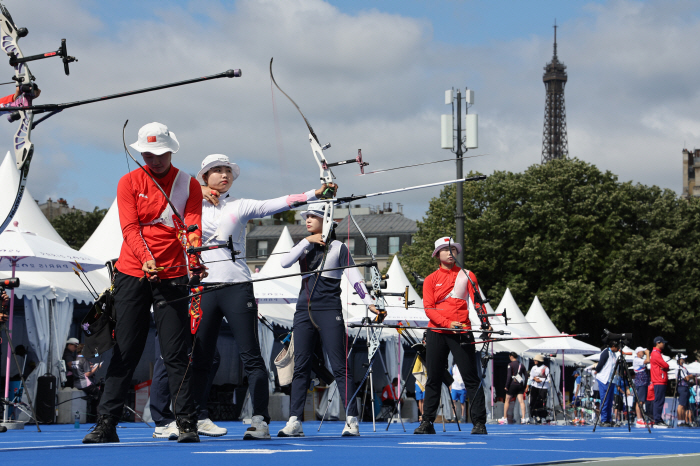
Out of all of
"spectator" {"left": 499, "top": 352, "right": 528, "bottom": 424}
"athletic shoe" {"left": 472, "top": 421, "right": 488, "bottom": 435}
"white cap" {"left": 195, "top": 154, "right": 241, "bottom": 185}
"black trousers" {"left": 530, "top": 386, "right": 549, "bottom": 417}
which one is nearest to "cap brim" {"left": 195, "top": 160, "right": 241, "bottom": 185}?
"white cap" {"left": 195, "top": 154, "right": 241, "bottom": 185}

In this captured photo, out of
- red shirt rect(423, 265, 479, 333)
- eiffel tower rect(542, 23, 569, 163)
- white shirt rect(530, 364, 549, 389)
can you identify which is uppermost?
eiffel tower rect(542, 23, 569, 163)

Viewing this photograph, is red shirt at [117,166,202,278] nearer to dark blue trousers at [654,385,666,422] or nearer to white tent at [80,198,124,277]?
white tent at [80,198,124,277]

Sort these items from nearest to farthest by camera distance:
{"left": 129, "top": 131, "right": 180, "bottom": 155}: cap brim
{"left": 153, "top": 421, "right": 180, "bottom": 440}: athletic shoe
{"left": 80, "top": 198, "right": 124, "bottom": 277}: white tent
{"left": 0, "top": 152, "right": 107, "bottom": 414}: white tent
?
{"left": 129, "top": 131, "right": 180, "bottom": 155}: cap brim < {"left": 153, "top": 421, "right": 180, "bottom": 440}: athletic shoe < {"left": 0, "top": 152, "right": 107, "bottom": 414}: white tent < {"left": 80, "top": 198, "right": 124, "bottom": 277}: white tent

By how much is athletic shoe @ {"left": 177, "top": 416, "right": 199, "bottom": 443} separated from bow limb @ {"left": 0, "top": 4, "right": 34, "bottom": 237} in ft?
5.46

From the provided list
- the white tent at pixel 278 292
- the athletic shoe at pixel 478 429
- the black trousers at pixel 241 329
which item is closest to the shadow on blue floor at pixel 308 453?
the black trousers at pixel 241 329

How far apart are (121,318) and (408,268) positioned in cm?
4282

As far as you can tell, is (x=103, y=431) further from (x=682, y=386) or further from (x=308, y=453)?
(x=682, y=386)

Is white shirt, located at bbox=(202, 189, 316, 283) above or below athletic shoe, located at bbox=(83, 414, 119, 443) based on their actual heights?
above

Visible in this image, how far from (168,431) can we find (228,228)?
4.96 ft

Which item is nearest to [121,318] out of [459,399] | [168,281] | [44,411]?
[168,281]

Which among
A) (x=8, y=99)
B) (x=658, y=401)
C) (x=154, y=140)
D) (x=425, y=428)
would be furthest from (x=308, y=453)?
(x=658, y=401)

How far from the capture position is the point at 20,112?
4.96 metres

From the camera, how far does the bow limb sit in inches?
189

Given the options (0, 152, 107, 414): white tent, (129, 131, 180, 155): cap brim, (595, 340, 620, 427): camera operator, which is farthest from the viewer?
(595, 340, 620, 427): camera operator
